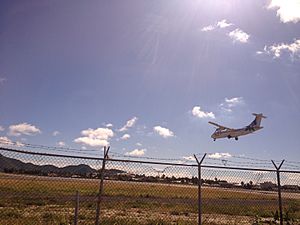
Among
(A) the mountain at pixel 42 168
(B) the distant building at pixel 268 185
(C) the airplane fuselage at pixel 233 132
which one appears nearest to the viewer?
(A) the mountain at pixel 42 168

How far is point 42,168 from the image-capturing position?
978cm

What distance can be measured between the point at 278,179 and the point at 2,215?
1184 centimetres

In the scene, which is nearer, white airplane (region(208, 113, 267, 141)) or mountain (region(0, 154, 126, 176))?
mountain (region(0, 154, 126, 176))

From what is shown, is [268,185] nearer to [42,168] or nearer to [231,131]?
[42,168]

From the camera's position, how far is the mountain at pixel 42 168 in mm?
8812

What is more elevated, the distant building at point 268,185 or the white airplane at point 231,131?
the white airplane at point 231,131

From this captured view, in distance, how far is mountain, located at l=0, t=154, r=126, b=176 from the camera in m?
8.81

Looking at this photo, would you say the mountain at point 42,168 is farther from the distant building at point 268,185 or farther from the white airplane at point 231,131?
the white airplane at point 231,131

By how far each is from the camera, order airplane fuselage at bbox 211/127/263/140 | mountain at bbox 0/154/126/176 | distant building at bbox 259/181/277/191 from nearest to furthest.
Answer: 1. mountain at bbox 0/154/126/176
2. distant building at bbox 259/181/277/191
3. airplane fuselage at bbox 211/127/263/140

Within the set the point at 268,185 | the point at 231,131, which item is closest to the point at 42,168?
the point at 268,185

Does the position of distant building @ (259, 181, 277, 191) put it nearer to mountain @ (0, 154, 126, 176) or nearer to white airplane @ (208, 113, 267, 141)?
mountain @ (0, 154, 126, 176)

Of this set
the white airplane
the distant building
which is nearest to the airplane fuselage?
the white airplane

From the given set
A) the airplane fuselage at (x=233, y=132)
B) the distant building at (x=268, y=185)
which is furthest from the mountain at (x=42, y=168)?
the airplane fuselage at (x=233, y=132)

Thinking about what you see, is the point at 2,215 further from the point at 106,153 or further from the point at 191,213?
the point at 191,213
